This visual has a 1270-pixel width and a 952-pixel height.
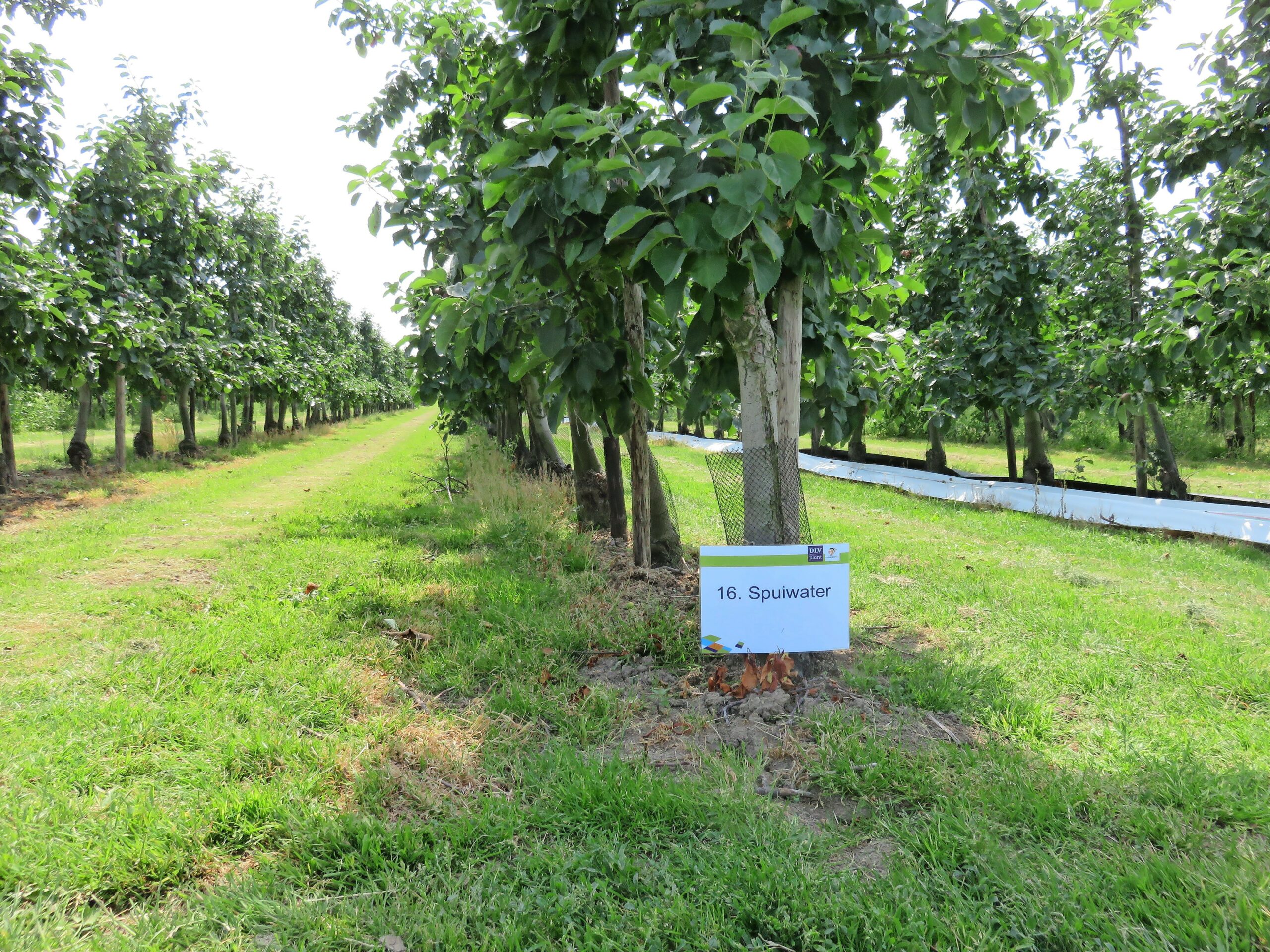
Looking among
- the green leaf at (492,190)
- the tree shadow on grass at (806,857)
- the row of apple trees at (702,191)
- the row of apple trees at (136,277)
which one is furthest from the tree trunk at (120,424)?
the tree shadow on grass at (806,857)

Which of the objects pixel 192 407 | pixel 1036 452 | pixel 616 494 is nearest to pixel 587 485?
pixel 616 494

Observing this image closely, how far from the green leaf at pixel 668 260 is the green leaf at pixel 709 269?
0.06 meters

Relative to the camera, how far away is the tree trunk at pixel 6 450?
32.3 ft

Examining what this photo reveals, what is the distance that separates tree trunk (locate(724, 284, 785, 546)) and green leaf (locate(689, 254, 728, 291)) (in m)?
0.67

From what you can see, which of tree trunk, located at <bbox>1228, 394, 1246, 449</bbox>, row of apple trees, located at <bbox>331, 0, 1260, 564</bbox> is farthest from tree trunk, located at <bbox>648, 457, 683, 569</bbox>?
tree trunk, located at <bbox>1228, 394, 1246, 449</bbox>

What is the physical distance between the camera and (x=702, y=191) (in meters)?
2.85

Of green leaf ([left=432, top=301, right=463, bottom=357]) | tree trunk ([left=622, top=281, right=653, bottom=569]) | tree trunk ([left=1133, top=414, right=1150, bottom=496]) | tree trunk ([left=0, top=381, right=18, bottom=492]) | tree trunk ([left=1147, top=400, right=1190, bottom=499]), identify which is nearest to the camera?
green leaf ([left=432, top=301, right=463, bottom=357])

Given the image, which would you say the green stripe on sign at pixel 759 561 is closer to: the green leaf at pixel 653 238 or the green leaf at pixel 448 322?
the green leaf at pixel 653 238

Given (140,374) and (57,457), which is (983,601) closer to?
(140,374)

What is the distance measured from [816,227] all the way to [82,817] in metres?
3.36

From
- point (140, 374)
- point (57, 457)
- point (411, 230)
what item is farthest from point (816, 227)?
point (57, 457)

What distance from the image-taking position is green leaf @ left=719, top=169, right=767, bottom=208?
2164 millimetres

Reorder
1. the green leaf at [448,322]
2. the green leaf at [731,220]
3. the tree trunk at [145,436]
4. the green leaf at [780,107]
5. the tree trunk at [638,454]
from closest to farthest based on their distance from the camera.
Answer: the green leaf at [780,107] < the green leaf at [731,220] < the green leaf at [448,322] < the tree trunk at [638,454] < the tree trunk at [145,436]

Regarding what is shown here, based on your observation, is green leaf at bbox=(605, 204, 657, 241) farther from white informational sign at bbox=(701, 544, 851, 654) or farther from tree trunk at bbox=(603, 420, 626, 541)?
tree trunk at bbox=(603, 420, 626, 541)
